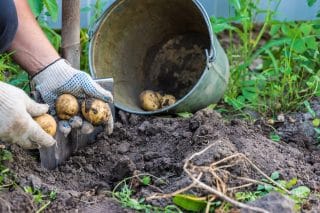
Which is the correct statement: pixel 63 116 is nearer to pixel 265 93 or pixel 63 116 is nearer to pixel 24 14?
pixel 24 14

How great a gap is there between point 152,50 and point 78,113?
38.7 inches

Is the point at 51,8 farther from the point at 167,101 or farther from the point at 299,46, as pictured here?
the point at 299,46

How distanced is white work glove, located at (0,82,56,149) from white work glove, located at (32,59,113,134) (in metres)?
0.29

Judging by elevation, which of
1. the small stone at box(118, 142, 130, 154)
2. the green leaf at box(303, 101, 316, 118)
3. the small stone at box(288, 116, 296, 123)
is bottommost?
the small stone at box(118, 142, 130, 154)

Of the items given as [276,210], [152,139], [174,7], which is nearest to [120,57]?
[174,7]

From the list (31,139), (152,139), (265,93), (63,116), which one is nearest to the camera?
(31,139)

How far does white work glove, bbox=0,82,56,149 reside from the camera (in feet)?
7.58

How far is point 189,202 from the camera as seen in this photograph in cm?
215

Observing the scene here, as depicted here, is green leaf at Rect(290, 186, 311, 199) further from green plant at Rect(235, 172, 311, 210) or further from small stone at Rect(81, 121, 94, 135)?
small stone at Rect(81, 121, 94, 135)

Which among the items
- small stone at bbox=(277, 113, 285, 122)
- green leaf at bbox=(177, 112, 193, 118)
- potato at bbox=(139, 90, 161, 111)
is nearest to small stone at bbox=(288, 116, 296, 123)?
small stone at bbox=(277, 113, 285, 122)

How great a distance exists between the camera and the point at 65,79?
273 centimetres

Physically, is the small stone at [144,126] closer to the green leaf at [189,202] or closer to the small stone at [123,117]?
the small stone at [123,117]

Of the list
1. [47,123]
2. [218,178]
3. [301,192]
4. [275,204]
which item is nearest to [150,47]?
[47,123]

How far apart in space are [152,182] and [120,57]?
115 cm
